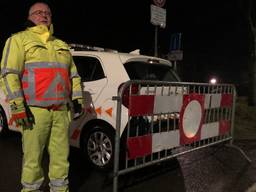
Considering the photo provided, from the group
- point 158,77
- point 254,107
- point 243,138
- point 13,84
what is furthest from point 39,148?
point 254,107

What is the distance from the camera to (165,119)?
5.58 metres

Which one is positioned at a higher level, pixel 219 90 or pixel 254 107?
pixel 219 90

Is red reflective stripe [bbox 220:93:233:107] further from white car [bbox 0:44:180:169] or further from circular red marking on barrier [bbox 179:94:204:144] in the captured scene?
white car [bbox 0:44:180:169]

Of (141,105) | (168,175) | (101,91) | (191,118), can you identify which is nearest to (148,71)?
(101,91)

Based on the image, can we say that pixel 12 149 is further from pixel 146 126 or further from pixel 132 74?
pixel 146 126

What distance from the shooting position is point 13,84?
4.12 m

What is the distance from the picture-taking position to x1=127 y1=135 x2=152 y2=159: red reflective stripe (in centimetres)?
509

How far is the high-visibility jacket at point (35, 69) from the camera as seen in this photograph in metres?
4.16

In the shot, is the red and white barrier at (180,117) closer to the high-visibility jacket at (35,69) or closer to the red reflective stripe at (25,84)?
the high-visibility jacket at (35,69)

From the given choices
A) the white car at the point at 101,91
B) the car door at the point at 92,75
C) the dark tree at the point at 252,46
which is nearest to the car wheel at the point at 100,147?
the white car at the point at 101,91

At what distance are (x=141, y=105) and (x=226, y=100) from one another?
2.56m

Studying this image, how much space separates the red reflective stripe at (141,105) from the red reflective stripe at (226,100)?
2176 millimetres

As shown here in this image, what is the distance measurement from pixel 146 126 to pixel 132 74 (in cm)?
137

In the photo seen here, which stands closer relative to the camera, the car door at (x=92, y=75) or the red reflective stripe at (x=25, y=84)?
the red reflective stripe at (x=25, y=84)
